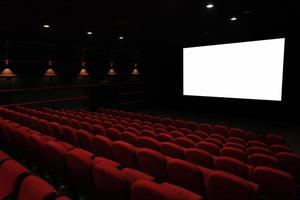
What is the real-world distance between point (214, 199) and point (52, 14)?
5788mm

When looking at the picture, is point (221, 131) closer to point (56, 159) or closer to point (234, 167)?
point (234, 167)

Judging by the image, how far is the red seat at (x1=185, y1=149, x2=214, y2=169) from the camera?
9.72 ft

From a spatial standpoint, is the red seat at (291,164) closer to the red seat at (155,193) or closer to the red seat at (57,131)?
the red seat at (155,193)

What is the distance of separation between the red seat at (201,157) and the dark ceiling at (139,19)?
3551mm

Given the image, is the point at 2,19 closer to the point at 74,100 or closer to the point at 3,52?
the point at 3,52

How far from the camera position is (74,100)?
429 inches

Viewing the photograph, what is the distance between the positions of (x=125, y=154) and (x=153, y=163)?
55cm

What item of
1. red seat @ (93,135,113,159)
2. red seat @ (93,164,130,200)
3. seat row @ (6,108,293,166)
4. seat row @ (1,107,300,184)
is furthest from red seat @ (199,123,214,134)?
red seat @ (93,164,130,200)

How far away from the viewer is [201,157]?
3.03 meters

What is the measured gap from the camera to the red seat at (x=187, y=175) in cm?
220

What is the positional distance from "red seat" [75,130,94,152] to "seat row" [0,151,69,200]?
1543mm

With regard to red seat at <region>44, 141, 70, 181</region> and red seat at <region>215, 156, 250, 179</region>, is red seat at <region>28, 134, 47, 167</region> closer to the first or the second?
red seat at <region>44, 141, 70, 181</region>

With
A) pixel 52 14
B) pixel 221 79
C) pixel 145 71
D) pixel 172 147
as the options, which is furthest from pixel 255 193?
A: pixel 145 71

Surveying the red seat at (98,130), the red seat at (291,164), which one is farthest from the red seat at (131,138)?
the red seat at (291,164)
